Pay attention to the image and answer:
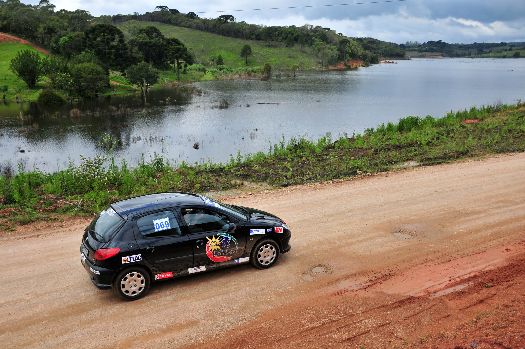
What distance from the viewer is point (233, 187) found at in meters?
17.7

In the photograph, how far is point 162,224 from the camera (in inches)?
360

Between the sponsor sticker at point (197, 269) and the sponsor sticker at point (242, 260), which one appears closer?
the sponsor sticker at point (197, 269)

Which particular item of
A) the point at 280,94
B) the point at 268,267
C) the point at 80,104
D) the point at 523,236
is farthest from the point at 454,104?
the point at 268,267

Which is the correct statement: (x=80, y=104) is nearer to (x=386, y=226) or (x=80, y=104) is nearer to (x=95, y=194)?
(x=95, y=194)

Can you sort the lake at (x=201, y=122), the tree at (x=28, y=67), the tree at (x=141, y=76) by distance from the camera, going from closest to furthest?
the lake at (x=201, y=122), the tree at (x=28, y=67), the tree at (x=141, y=76)

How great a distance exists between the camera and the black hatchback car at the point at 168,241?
8688 millimetres

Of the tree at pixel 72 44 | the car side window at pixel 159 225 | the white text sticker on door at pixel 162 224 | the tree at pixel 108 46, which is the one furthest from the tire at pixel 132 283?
the tree at pixel 72 44

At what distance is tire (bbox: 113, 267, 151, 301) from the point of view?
8711 millimetres

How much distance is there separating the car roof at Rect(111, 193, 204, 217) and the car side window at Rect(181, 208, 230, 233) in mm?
199

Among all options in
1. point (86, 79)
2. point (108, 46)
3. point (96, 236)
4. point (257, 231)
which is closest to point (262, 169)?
point (257, 231)

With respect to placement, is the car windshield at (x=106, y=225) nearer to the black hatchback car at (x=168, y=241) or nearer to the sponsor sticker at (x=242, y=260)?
the black hatchback car at (x=168, y=241)

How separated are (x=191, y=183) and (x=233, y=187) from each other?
5.11 ft

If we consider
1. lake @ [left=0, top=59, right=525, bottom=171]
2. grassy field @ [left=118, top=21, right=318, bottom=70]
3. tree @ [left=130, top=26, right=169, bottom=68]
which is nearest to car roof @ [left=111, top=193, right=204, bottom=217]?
lake @ [left=0, top=59, right=525, bottom=171]

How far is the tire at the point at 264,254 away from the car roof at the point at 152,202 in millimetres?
1503
